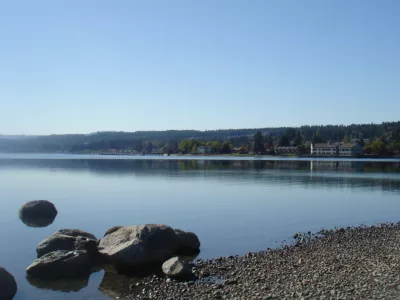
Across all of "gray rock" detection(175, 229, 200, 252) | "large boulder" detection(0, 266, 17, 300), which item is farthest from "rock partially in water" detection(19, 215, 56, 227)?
"large boulder" detection(0, 266, 17, 300)

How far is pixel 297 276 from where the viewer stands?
16.2 m

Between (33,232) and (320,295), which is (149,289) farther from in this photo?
(33,232)

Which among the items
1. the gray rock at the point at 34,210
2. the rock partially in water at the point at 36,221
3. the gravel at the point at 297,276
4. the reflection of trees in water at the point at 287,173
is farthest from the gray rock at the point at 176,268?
the reflection of trees in water at the point at 287,173

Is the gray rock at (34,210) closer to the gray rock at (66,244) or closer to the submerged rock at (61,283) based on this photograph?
the gray rock at (66,244)

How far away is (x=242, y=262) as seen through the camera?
62.4 feet

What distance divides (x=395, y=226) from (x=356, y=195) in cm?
2071

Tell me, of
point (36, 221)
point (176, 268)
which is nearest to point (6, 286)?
point (176, 268)

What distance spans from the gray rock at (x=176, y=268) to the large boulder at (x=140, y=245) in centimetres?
160

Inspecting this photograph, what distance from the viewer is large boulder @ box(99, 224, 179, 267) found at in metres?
18.9

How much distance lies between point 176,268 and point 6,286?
21.7ft

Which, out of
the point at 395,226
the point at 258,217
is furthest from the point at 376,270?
the point at 258,217

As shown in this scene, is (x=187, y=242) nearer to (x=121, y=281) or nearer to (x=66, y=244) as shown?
(x=121, y=281)

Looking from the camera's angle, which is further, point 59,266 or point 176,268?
point 59,266

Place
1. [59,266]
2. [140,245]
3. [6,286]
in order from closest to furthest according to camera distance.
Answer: [6,286] → [59,266] → [140,245]
